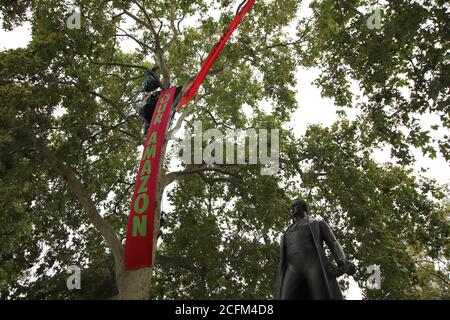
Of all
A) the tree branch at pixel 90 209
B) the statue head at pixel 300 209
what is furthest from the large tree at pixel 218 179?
the statue head at pixel 300 209

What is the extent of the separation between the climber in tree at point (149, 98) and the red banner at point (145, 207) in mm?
2152

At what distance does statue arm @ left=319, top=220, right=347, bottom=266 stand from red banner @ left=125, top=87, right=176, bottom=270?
2.77 metres

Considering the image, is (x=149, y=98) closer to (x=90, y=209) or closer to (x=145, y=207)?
(x=90, y=209)

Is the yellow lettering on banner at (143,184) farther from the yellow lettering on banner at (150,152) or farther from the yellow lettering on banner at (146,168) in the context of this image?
the yellow lettering on banner at (150,152)

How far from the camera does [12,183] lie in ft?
26.6

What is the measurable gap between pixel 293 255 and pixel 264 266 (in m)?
3.65

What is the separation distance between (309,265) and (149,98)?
6.46m

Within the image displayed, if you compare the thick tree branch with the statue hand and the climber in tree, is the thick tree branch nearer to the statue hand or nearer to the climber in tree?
the climber in tree

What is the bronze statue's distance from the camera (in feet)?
14.0

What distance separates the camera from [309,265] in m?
4.57

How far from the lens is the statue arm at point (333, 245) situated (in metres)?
4.39

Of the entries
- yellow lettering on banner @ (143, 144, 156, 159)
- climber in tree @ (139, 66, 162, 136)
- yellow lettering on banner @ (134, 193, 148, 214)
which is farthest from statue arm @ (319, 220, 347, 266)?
climber in tree @ (139, 66, 162, 136)

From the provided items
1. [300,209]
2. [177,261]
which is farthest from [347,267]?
[177,261]
